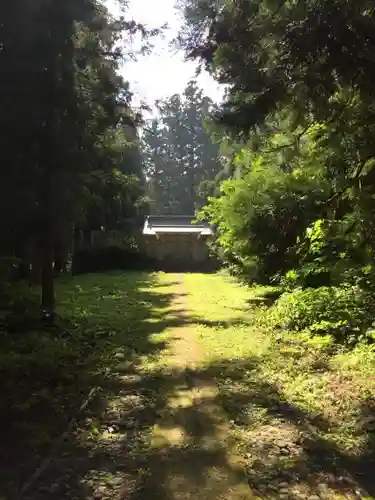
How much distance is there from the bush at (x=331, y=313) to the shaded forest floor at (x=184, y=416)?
0.52 m

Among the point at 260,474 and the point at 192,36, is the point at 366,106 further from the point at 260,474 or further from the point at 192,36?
the point at 260,474

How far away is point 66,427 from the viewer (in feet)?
20.0

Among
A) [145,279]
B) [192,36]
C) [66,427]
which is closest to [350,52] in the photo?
[192,36]

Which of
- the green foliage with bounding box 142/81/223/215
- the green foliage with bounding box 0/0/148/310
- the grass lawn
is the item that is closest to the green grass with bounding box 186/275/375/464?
the grass lawn

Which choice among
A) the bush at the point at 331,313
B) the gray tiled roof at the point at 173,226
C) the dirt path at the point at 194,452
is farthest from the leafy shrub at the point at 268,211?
the gray tiled roof at the point at 173,226

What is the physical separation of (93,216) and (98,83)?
21.0 m

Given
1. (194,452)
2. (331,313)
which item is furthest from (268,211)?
(194,452)

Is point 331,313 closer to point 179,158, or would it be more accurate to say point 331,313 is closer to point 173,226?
point 173,226

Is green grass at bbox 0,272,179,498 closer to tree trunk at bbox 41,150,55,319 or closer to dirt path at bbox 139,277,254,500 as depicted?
dirt path at bbox 139,277,254,500

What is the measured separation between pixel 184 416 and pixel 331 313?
576 cm

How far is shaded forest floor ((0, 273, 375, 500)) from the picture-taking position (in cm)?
459

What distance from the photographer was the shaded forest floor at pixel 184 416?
4.59 meters

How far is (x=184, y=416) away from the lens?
6.32 metres

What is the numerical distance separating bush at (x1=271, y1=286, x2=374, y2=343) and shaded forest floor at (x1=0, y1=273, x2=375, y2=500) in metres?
0.52
